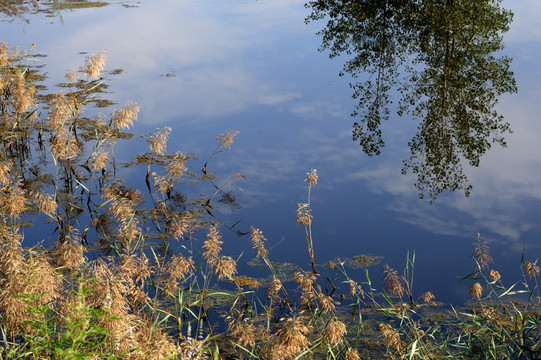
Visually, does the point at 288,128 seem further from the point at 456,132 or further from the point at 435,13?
the point at 435,13

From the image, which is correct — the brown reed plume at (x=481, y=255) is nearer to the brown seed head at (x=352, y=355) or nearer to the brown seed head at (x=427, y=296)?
the brown seed head at (x=427, y=296)

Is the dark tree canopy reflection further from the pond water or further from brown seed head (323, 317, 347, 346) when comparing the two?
brown seed head (323, 317, 347, 346)

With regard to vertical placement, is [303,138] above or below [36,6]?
below

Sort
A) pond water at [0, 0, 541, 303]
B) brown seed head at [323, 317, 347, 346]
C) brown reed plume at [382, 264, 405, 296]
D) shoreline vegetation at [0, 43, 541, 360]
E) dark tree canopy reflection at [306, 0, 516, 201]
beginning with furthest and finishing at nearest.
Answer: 1. dark tree canopy reflection at [306, 0, 516, 201]
2. pond water at [0, 0, 541, 303]
3. brown reed plume at [382, 264, 405, 296]
4. brown seed head at [323, 317, 347, 346]
5. shoreline vegetation at [0, 43, 541, 360]

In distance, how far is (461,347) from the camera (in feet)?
16.0

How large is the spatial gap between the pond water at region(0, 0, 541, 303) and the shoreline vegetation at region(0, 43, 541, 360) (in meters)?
0.27

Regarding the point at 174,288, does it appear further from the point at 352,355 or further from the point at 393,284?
the point at 393,284

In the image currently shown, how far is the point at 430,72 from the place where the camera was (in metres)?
11.7

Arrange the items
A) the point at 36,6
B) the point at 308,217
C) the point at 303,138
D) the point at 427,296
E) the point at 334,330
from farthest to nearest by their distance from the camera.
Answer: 1. the point at 36,6
2. the point at 303,138
3. the point at 308,217
4. the point at 427,296
5. the point at 334,330

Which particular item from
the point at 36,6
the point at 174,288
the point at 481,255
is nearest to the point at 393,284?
the point at 481,255

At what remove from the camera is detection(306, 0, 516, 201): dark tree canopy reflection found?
9.23 meters

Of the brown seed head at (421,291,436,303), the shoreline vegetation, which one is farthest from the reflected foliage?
the brown seed head at (421,291,436,303)

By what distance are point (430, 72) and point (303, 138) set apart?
341cm

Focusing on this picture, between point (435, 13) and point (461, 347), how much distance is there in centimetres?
1069
